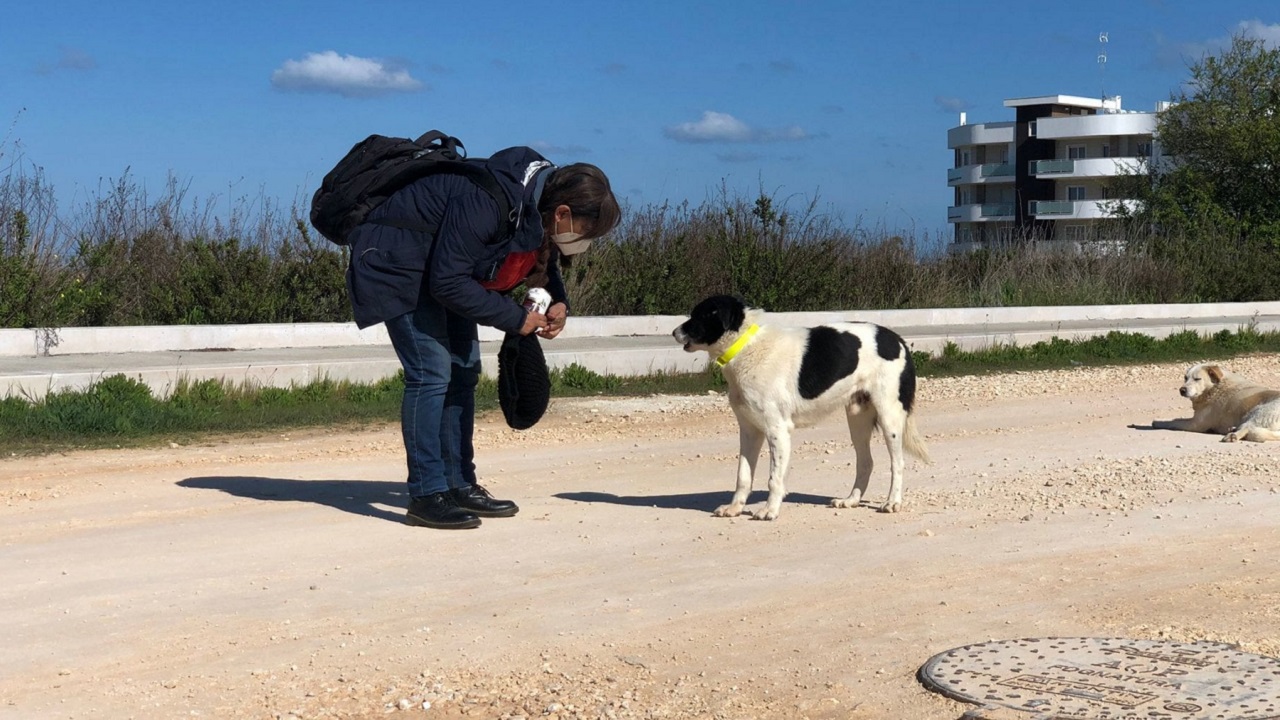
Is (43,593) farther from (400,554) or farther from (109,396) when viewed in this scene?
(109,396)

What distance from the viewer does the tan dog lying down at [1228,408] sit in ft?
37.3

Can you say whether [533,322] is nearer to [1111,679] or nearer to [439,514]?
[439,514]

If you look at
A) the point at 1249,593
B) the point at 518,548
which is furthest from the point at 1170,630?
the point at 518,548

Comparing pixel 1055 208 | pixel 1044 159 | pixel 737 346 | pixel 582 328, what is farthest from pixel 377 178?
pixel 1044 159

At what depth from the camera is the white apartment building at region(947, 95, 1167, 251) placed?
98.9m

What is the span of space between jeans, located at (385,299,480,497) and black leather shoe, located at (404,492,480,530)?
0.14 ft

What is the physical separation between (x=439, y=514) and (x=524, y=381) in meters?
0.87

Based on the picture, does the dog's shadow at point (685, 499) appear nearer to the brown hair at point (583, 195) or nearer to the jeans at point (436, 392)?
the jeans at point (436, 392)

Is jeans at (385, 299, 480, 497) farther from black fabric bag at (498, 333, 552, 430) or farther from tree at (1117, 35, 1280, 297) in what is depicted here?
tree at (1117, 35, 1280, 297)

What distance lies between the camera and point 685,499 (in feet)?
29.2

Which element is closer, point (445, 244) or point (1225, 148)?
point (445, 244)

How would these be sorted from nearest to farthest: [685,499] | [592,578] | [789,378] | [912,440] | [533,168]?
[592,578] < [533,168] < [789,378] < [912,440] < [685,499]

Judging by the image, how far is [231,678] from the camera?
5.05 metres

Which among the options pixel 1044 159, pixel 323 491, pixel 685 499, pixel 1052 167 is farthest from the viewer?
pixel 1044 159
